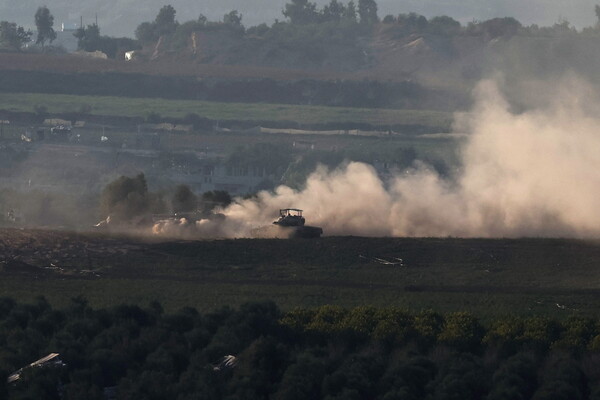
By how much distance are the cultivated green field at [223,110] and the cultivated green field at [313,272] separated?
300 ft

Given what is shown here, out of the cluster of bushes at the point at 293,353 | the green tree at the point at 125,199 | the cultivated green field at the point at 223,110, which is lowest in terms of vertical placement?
the cluster of bushes at the point at 293,353

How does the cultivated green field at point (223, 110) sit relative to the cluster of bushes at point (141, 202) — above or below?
above

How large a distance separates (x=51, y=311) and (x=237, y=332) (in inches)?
297

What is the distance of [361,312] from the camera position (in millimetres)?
62312

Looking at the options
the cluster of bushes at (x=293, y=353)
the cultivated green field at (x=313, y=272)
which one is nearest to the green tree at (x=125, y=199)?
the cultivated green field at (x=313, y=272)

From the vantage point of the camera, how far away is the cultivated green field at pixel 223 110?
17700 centimetres

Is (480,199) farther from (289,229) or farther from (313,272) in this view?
(313,272)

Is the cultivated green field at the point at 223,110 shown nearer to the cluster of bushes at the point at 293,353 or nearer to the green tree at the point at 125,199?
the green tree at the point at 125,199

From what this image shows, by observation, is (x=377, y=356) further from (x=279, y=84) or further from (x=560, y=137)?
(x=279, y=84)

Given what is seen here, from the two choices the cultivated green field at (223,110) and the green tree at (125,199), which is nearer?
the green tree at (125,199)

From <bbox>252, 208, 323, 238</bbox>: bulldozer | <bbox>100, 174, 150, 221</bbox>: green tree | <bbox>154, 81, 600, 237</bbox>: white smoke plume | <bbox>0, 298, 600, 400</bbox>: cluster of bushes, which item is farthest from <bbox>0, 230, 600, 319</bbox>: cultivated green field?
<bbox>100, 174, 150, 221</bbox>: green tree

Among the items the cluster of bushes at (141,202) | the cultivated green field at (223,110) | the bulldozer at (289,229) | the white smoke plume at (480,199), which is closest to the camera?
the bulldozer at (289,229)

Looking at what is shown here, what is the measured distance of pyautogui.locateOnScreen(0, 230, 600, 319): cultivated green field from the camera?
228 feet

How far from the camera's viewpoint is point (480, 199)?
92.2 m
